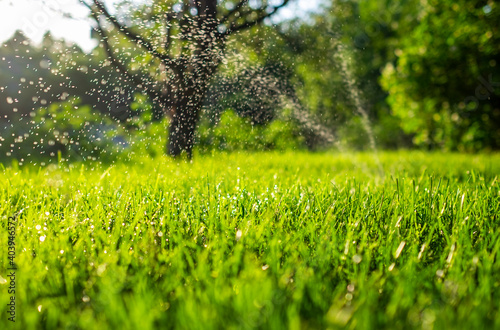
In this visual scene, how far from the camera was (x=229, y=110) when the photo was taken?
189 inches

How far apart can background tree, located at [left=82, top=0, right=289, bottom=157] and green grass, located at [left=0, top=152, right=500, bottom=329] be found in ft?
8.45

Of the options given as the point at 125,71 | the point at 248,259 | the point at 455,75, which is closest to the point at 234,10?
the point at 125,71

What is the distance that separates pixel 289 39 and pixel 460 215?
17.7 feet

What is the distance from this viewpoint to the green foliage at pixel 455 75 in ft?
23.1

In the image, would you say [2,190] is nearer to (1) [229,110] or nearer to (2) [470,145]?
(1) [229,110]

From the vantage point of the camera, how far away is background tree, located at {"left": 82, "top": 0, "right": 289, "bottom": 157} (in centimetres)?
439

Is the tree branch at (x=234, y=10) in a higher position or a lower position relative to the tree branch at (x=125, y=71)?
higher

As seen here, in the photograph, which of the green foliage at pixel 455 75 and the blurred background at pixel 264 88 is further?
the green foliage at pixel 455 75

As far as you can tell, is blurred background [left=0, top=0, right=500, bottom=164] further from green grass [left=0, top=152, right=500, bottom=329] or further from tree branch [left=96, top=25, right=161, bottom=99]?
green grass [left=0, top=152, right=500, bottom=329]

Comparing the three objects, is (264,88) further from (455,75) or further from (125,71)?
(455,75)

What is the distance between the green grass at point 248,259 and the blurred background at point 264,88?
1.43m

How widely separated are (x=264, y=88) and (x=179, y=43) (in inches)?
45.8

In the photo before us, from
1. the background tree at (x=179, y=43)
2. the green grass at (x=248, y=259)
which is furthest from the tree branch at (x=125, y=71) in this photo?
the green grass at (x=248, y=259)

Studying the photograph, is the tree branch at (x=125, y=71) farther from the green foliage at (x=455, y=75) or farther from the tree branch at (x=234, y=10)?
the green foliage at (x=455, y=75)
